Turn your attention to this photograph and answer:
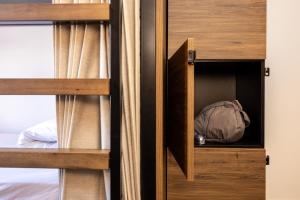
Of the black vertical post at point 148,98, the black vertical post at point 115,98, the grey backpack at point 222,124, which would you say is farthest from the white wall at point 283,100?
the black vertical post at point 115,98

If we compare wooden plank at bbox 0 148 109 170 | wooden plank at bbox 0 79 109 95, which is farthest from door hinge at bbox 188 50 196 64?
wooden plank at bbox 0 148 109 170

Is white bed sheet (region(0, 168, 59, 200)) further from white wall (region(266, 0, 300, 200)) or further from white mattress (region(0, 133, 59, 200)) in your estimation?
white wall (region(266, 0, 300, 200))

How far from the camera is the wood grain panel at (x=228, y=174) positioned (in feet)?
4.45

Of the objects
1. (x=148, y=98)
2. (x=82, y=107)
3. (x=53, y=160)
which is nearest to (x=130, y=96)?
(x=148, y=98)

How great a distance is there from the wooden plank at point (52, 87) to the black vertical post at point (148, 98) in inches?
7.5

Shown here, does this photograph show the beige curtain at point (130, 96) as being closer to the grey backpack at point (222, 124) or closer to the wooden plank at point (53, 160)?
the wooden plank at point (53, 160)

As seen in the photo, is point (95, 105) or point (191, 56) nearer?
point (191, 56)

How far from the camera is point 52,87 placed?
2.72ft

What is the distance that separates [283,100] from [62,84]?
1743 mm

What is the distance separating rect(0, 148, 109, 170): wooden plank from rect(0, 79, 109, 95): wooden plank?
217 millimetres

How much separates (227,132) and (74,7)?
3.56ft

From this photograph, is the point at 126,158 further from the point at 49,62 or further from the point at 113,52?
the point at 49,62

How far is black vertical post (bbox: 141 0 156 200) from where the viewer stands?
0.94m

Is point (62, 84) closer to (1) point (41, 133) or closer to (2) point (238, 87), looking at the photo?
(1) point (41, 133)
